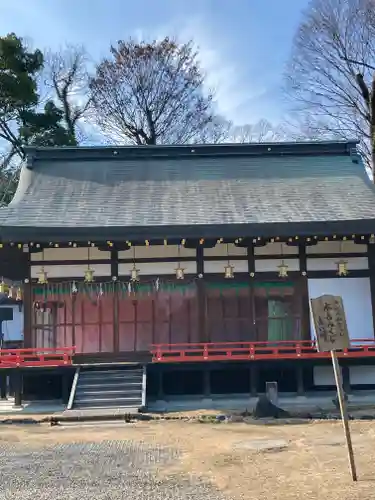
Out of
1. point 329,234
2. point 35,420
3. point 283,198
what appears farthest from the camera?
point 283,198

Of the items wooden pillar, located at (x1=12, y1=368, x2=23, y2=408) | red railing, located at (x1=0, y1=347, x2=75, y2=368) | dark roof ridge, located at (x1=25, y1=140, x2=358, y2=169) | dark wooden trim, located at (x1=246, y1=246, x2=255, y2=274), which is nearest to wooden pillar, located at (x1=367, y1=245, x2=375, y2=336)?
dark wooden trim, located at (x1=246, y1=246, x2=255, y2=274)

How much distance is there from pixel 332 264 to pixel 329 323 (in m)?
7.92

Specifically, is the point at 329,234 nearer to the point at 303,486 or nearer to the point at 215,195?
the point at 215,195

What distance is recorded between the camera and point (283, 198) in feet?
50.1

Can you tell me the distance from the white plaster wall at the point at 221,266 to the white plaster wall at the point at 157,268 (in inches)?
12.7

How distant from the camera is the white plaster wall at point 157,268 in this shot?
13.9 meters

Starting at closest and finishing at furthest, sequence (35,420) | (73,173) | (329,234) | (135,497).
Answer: (135,497), (35,420), (329,234), (73,173)

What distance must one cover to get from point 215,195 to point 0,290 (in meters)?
6.21

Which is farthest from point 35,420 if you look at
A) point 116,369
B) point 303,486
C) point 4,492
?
point 303,486

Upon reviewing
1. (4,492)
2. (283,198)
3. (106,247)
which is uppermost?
(283,198)

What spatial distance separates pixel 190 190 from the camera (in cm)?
1608

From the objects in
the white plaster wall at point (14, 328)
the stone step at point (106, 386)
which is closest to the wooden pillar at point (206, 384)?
the stone step at point (106, 386)

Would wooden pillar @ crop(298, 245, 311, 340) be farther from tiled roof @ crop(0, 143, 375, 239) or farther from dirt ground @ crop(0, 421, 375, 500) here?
dirt ground @ crop(0, 421, 375, 500)

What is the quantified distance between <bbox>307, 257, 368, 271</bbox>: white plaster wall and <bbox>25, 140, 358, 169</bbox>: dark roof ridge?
17.7 ft
